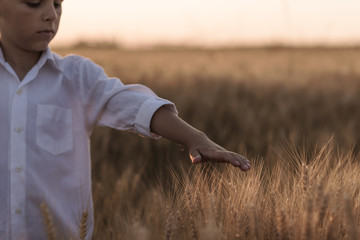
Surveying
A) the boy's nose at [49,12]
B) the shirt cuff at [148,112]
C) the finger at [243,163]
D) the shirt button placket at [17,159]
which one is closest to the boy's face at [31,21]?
the boy's nose at [49,12]

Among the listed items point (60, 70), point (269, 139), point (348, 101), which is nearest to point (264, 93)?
point (348, 101)

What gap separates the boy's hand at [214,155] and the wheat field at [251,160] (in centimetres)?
3

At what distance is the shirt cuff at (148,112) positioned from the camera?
1.06 metres

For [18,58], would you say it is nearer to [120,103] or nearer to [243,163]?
[120,103]

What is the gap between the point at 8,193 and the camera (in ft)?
3.79

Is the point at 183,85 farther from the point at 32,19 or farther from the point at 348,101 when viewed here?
the point at 32,19

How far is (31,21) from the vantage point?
3.58 ft

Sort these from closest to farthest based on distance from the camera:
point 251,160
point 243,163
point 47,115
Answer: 1. point 243,163
2. point 251,160
3. point 47,115

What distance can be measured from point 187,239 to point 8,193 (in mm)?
533

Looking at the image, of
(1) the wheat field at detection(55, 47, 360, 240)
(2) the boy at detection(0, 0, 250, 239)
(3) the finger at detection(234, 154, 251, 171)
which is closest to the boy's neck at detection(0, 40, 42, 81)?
(2) the boy at detection(0, 0, 250, 239)

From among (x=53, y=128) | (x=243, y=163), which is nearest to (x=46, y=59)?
(x=53, y=128)

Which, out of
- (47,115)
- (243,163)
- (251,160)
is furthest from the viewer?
(47,115)

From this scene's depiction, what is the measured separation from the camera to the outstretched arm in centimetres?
89

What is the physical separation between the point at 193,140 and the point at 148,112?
15cm
